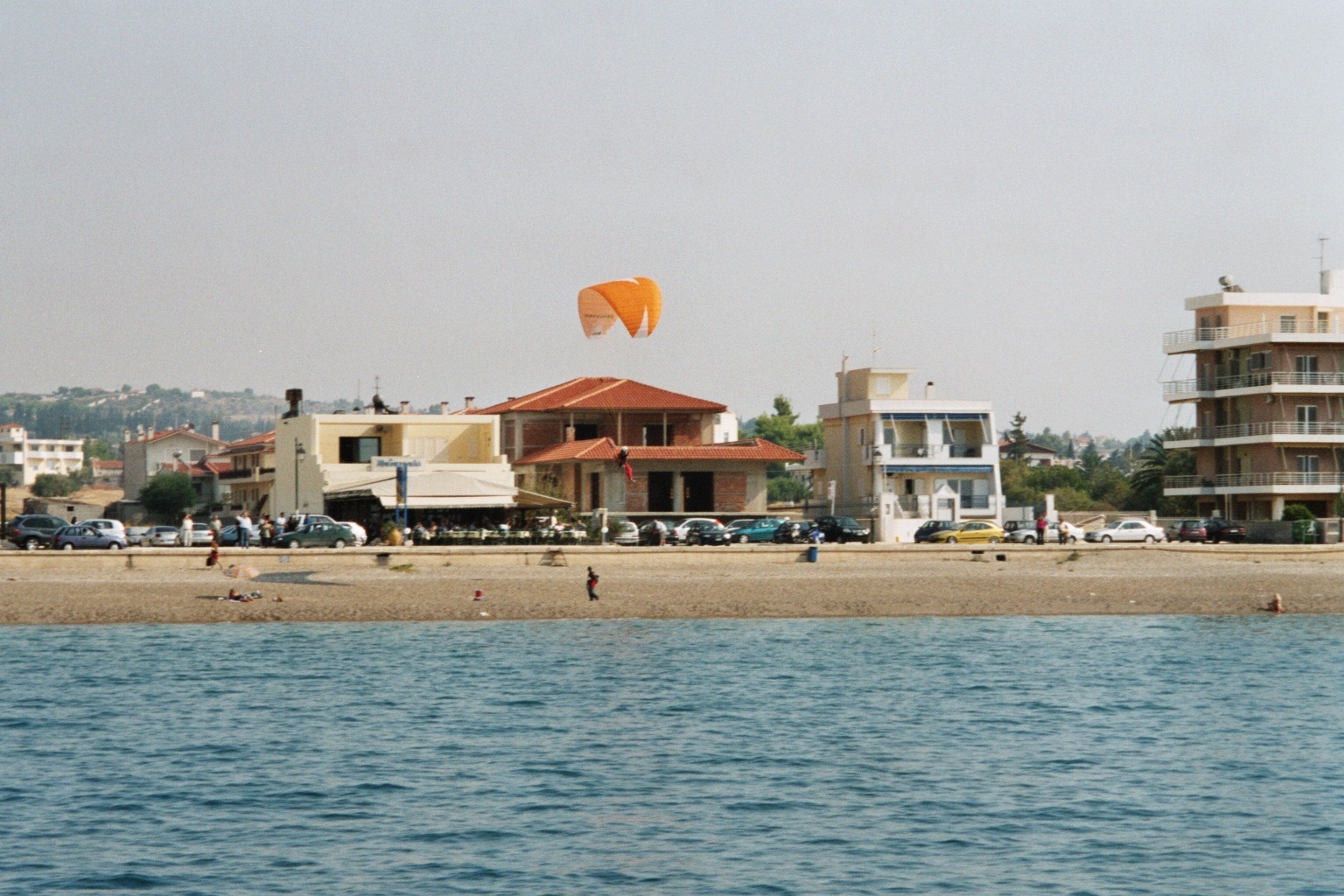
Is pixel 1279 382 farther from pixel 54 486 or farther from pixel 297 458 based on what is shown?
pixel 54 486

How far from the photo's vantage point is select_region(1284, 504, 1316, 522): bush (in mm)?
73750

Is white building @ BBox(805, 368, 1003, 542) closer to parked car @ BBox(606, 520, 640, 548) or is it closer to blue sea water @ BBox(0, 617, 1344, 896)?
parked car @ BBox(606, 520, 640, 548)

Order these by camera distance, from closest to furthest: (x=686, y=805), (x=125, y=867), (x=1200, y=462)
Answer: (x=125, y=867) → (x=686, y=805) → (x=1200, y=462)

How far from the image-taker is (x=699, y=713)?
29203mm

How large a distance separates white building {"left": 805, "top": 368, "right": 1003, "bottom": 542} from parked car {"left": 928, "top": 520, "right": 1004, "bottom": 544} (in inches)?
349

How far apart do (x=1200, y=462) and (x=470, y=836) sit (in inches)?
2803

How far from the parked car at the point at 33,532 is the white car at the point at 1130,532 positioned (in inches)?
1603

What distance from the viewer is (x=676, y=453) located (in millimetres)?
72062


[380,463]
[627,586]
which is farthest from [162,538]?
[627,586]

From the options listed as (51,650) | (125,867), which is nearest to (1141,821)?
(125,867)

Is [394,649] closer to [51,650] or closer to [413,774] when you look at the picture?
[51,650]

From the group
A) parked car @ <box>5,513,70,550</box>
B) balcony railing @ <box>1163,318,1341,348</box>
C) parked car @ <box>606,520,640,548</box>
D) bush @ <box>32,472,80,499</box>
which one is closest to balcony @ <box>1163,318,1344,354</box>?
balcony railing @ <box>1163,318,1341,348</box>

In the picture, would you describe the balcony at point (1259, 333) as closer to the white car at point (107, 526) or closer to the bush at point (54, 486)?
the white car at point (107, 526)

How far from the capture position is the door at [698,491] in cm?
7281
